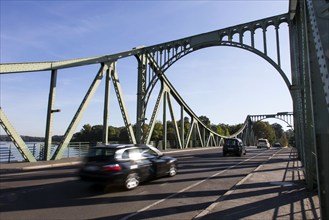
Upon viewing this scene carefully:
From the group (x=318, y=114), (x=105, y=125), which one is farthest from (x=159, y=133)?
(x=318, y=114)

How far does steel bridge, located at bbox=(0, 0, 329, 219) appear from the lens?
3762mm

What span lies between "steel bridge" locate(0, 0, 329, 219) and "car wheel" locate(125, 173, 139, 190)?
5325 millimetres

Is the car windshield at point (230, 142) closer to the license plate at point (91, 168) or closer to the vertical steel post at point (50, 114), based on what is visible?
the vertical steel post at point (50, 114)

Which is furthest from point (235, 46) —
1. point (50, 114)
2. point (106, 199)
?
point (106, 199)

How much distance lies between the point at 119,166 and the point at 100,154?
0.86 metres

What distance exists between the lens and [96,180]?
29.5 feet

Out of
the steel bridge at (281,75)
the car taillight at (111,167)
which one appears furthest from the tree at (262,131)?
the car taillight at (111,167)

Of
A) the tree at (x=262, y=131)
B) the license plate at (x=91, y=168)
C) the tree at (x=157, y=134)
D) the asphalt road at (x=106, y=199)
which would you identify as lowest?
the asphalt road at (x=106, y=199)

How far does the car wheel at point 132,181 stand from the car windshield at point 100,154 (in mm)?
915

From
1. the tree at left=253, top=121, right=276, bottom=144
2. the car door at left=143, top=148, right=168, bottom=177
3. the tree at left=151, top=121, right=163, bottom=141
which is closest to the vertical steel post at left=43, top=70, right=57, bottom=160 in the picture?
the car door at left=143, top=148, right=168, bottom=177

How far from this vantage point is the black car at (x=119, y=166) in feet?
29.5

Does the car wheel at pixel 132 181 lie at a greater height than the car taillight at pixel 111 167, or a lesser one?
lesser

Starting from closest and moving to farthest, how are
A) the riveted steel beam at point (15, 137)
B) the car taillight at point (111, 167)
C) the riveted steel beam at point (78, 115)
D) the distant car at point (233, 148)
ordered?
the car taillight at point (111, 167)
the riveted steel beam at point (15, 137)
the riveted steel beam at point (78, 115)
the distant car at point (233, 148)

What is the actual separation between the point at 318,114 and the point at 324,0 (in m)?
1.57
